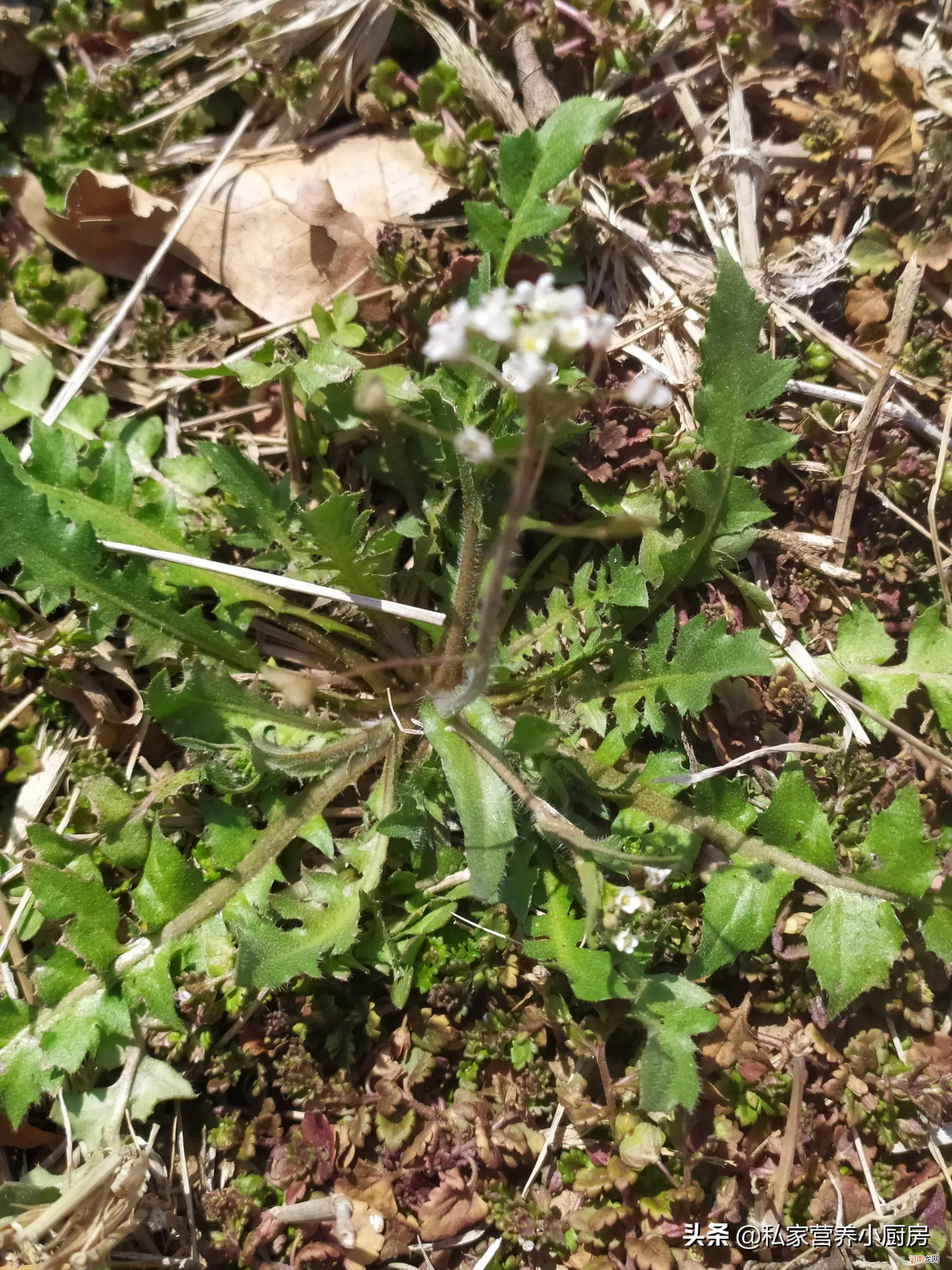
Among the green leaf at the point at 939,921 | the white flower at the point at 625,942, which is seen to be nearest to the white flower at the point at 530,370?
the white flower at the point at 625,942

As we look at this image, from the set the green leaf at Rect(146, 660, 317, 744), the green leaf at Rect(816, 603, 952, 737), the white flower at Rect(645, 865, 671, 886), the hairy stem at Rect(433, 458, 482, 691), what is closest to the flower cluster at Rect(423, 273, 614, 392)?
the hairy stem at Rect(433, 458, 482, 691)

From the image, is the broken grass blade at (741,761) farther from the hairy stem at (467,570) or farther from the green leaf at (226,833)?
the green leaf at (226,833)

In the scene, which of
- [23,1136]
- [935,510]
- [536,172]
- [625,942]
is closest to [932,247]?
[935,510]

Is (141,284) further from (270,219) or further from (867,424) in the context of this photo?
(867,424)

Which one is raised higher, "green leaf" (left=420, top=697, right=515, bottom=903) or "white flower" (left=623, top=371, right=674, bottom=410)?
"white flower" (left=623, top=371, right=674, bottom=410)

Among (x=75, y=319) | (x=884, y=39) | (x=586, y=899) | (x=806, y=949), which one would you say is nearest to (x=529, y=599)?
(x=586, y=899)

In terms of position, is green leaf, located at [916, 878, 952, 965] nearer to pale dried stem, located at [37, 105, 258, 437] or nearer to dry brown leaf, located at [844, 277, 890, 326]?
dry brown leaf, located at [844, 277, 890, 326]
